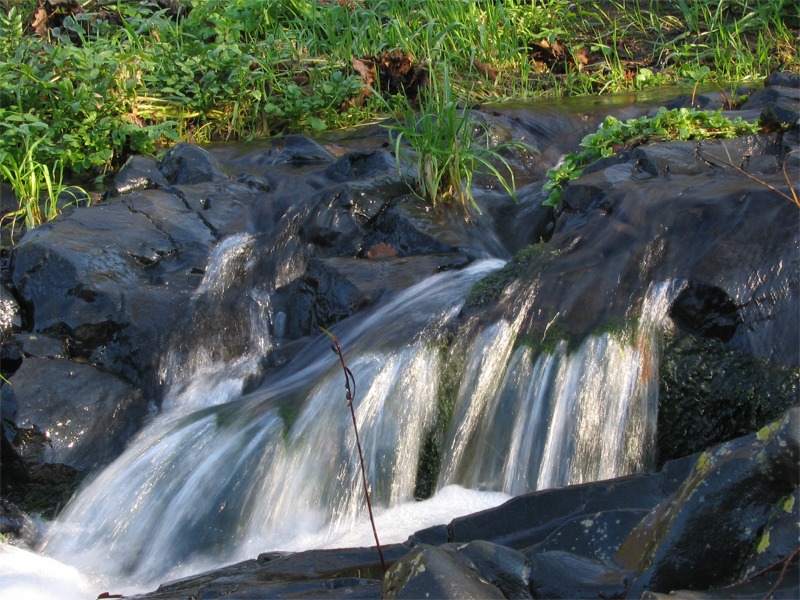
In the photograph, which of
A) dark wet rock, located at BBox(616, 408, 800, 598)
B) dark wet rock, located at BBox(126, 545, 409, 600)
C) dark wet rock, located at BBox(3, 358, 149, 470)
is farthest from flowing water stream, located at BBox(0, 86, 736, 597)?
dark wet rock, located at BBox(616, 408, 800, 598)

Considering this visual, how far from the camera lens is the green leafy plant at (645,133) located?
4.74 meters

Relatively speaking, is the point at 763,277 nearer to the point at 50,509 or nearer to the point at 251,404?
the point at 251,404

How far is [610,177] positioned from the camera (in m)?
4.28

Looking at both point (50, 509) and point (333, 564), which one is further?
point (50, 509)

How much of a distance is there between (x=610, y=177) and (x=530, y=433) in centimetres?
134

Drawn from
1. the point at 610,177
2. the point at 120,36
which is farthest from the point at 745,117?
the point at 120,36

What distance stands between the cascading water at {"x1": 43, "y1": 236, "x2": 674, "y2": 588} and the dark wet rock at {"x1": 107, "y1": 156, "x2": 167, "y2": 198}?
2324mm

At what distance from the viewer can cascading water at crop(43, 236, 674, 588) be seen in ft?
11.1

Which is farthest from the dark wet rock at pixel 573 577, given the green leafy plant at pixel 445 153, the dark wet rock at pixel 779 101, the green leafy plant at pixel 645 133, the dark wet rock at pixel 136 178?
the dark wet rock at pixel 136 178

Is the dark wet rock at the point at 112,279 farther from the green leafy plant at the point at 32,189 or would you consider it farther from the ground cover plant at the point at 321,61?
the ground cover plant at the point at 321,61

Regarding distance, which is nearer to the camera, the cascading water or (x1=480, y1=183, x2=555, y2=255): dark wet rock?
the cascading water

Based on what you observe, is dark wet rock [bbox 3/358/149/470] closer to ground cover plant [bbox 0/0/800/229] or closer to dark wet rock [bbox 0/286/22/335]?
dark wet rock [bbox 0/286/22/335]

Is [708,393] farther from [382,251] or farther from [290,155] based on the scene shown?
[290,155]

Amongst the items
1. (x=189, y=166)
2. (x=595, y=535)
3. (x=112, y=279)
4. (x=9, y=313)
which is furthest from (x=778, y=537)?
(x=189, y=166)
